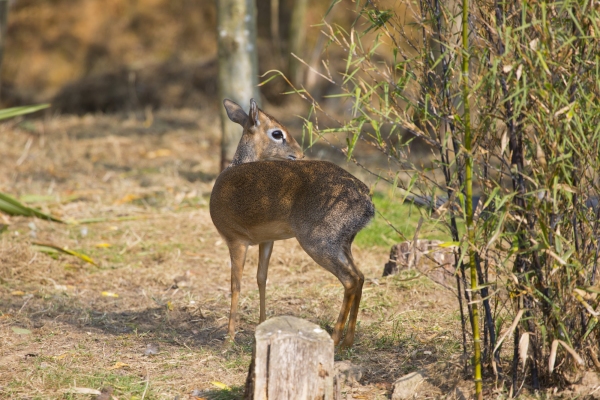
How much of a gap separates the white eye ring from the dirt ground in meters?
1.01

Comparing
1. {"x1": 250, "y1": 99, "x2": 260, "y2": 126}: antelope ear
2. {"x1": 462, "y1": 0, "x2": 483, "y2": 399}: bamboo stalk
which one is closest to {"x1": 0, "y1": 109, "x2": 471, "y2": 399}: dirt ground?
{"x1": 462, "y1": 0, "x2": 483, "y2": 399}: bamboo stalk

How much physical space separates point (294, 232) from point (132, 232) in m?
2.61

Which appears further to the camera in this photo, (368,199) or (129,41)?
(129,41)

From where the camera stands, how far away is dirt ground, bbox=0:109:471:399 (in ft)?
11.6

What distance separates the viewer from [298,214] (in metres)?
4.00

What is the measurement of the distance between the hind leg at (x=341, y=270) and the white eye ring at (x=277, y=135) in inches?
45.7

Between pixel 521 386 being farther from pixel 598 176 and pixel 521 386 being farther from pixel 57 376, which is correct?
pixel 57 376

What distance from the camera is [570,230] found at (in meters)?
3.06

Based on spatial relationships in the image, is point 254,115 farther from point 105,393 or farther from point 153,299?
point 105,393

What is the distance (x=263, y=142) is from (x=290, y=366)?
223 cm

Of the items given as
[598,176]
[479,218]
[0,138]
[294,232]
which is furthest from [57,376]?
[0,138]

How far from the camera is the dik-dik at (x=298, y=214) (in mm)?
3916

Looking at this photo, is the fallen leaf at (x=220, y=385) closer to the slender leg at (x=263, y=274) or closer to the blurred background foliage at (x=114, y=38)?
the slender leg at (x=263, y=274)

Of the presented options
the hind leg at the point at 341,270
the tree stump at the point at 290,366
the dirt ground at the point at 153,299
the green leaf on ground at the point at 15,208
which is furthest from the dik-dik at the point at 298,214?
the green leaf on ground at the point at 15,208
